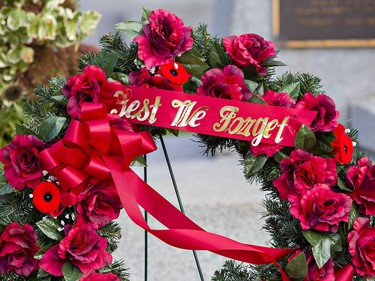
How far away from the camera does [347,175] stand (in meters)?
1.43

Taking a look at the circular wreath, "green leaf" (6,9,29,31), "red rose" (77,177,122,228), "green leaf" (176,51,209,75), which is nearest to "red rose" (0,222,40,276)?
the circular wreath

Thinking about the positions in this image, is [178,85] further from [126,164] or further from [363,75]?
[363,75]

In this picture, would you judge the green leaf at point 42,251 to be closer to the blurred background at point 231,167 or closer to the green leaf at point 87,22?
the blurred background at point 231,167

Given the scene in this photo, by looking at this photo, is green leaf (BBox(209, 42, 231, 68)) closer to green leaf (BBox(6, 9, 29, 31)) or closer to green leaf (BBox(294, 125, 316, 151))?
green leaf (BBox(294, 125, 316, 151))

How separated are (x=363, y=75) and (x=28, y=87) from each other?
3.11 m

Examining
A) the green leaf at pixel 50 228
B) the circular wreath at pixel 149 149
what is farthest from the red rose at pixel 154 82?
the green leaf at pixel 50 228

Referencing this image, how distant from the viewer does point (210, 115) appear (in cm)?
140

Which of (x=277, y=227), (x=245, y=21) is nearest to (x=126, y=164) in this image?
(x=277, y=227)

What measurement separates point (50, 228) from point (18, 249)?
8cm

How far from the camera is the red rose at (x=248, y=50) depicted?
1.44 m

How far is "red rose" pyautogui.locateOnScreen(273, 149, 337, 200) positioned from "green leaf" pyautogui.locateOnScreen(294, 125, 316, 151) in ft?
0.07

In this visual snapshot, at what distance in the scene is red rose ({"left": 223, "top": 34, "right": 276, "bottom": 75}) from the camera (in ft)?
4.71

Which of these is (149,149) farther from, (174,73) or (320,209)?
(320,209)

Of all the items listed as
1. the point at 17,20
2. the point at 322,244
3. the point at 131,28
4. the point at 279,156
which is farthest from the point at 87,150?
the point at 17,20
